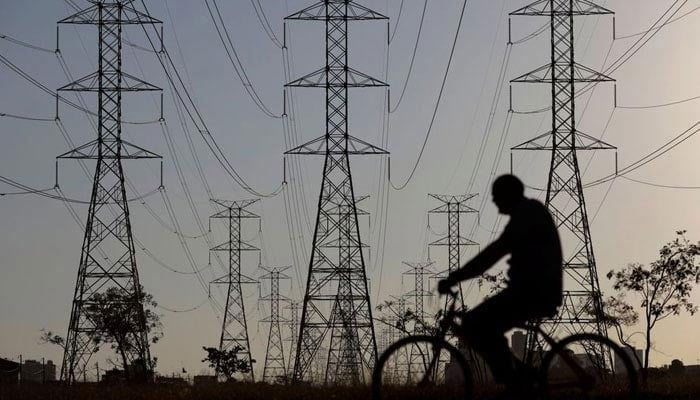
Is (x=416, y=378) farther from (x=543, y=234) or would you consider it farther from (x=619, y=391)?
(x=543, y=234)

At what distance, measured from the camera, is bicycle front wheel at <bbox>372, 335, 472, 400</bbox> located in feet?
53.7

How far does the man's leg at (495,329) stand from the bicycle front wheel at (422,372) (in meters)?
0.49

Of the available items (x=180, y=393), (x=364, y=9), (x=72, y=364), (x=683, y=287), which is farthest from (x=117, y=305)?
(x=180, y=393)

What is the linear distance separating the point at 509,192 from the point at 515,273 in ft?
3.04

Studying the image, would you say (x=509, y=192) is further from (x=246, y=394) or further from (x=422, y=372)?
(x=246, y=394)

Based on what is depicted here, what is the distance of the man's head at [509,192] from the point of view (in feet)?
50.8

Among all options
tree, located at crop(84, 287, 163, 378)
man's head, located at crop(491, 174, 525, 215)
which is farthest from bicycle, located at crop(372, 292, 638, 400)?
tree, located at crop(84, 287, 163, 378)

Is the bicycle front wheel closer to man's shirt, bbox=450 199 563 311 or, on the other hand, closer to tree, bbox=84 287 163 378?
man's shirt, bbox=450 199 563 311

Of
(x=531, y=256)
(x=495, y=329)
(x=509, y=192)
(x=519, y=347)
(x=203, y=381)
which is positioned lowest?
(x=495, y=329)

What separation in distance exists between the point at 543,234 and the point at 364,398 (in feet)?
16.1

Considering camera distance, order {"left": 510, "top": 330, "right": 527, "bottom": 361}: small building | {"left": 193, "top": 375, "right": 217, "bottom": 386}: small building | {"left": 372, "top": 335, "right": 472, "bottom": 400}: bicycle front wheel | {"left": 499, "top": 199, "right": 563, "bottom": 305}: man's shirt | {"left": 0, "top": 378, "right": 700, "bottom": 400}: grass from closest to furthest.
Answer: {"left": 499, "top": 199, "right": 563, "bottom": 305}: man's shirt → {"left": 372, "top": 335, "right": 472, "bottom": 400}: bicycle front wheel → {"left": 510, "top": 330, "right": 527, "bottom": 361}: small building → {"left": 0, "top": 378, "right": 700, "bottom": 400}: grass → {"left": 193, "top": 375, "right": 217, "bottom": 386}: small building

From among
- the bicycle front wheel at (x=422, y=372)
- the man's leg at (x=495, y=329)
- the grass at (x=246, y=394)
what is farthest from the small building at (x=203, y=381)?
the man's leg at (x=495, y=329)

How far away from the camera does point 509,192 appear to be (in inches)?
610

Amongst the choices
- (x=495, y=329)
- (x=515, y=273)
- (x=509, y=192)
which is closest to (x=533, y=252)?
(x=515, y=273)
